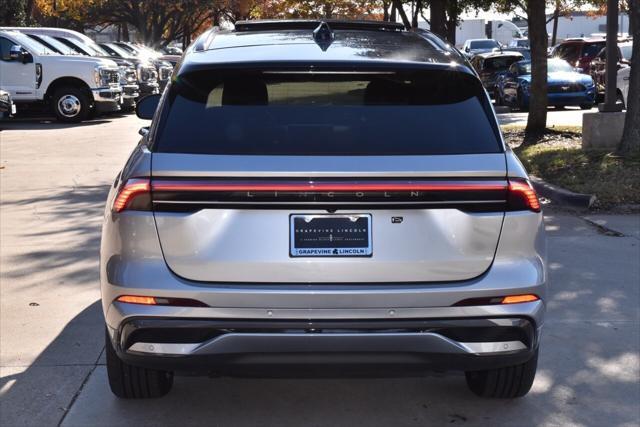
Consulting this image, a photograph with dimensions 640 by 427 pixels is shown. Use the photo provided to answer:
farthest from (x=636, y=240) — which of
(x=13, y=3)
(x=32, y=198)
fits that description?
(x=13, y=3)

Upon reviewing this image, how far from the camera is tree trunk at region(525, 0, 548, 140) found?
49.9ft

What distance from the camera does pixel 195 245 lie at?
3.82 meters

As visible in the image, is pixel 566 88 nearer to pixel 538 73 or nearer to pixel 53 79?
pixel 538 73

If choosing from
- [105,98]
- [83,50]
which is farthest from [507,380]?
[83,50]

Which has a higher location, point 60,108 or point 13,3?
point 13,3

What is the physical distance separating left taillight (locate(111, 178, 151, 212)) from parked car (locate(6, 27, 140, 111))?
19.5 meters

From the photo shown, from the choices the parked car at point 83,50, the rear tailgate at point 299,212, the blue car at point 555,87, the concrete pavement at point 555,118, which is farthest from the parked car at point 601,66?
the rear tailgate at point 299,212

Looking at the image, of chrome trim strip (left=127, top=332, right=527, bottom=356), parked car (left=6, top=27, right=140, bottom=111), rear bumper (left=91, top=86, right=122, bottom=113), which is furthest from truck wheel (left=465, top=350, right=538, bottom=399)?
parked car (left=6, top=27, right=140, bottom=111)

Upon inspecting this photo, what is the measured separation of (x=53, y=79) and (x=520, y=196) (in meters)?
19.2

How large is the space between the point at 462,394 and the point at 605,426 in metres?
0.76

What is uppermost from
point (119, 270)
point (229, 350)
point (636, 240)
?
point (119, 270)

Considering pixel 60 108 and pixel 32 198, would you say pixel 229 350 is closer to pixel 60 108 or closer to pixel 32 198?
pixel 32 198

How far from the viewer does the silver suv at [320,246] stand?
3.80m

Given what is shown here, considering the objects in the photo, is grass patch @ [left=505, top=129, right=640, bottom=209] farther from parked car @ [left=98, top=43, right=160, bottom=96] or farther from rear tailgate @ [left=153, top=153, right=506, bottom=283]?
parked car @ [left=98, top=43, right=160, bottom=96]
